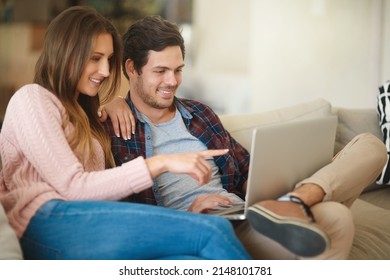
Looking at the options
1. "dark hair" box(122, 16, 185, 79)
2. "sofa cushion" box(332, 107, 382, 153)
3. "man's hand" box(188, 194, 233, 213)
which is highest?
"dark hair" box(122, 16, 185, 79)

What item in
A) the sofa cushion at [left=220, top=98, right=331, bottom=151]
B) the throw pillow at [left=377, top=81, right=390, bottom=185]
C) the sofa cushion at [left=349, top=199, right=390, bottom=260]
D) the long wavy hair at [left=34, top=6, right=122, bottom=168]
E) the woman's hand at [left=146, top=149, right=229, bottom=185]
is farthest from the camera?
the throw pillow at [left=377, top=81, right=390, bottom=185]

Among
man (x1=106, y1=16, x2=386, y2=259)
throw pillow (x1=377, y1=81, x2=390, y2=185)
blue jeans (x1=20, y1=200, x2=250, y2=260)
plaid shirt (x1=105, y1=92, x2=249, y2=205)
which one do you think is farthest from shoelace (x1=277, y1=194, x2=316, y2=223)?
throw pillow (x1=377, y1=81, x2=390, y2=185)

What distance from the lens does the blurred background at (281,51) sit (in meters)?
3.25

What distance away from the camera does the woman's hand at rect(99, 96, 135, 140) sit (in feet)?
5.15

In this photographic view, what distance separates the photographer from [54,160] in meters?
1.23

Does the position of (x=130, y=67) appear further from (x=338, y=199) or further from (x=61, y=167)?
(x=338, y=199)

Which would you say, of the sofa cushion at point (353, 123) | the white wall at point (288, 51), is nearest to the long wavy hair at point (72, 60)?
the sofa cushion at point (353, 123)

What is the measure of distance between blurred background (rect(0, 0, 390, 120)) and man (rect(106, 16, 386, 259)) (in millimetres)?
1555

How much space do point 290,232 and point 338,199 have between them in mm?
272

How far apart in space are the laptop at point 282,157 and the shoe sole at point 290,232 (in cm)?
8

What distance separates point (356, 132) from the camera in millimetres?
2051

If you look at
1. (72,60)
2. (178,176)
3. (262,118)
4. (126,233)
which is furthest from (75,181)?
(262,118)

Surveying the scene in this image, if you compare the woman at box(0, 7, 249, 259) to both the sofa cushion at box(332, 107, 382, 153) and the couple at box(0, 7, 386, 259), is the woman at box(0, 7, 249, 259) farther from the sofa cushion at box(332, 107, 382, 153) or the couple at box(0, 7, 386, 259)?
the sofa cushion at box(332, 107, 382, 153)
